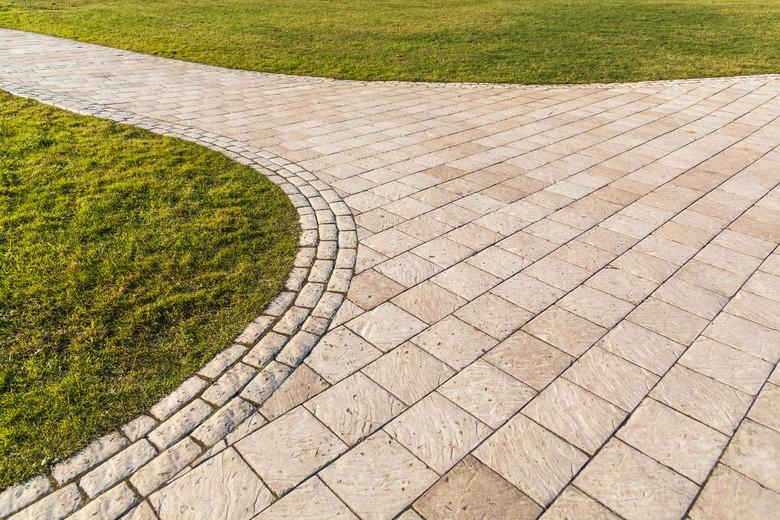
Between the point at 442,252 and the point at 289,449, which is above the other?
the point at 289,449

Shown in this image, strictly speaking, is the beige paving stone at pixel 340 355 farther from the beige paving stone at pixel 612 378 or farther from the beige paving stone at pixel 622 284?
the beige paving stone at pixel 622 284

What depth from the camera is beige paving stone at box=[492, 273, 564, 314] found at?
4432 millimetres

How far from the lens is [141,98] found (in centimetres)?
993

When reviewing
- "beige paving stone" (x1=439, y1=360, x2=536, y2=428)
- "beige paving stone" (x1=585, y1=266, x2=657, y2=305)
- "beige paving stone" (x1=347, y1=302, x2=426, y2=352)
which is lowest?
"beige paving stone" (x1=585, y1=266, x2=657, y2=305)

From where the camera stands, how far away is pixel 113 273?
4660 mm

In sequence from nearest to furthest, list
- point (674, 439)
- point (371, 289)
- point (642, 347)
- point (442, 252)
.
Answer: point (674, 439) → point (642, 347) → point (371, 289) → point (442, 252)

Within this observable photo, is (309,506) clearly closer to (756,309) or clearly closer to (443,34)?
(756,309)

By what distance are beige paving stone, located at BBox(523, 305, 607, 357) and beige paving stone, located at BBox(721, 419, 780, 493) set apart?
1.07m

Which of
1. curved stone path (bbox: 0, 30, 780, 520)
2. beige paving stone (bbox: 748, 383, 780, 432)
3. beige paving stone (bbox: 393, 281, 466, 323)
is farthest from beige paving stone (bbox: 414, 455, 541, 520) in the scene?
beige paving stone (bbox: 748, 383, 780, 432)

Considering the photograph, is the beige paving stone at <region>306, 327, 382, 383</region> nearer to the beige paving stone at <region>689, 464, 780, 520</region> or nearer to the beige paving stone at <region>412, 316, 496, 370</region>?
the beige paving stone at <region>412, 316, 496, 370</region>

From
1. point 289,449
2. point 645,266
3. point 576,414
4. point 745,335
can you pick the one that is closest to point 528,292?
point 645,266

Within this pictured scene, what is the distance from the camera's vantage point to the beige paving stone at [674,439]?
10.1ft

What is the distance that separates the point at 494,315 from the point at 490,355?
0.49 meters

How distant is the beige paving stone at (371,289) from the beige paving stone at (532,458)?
1562 millimetres
